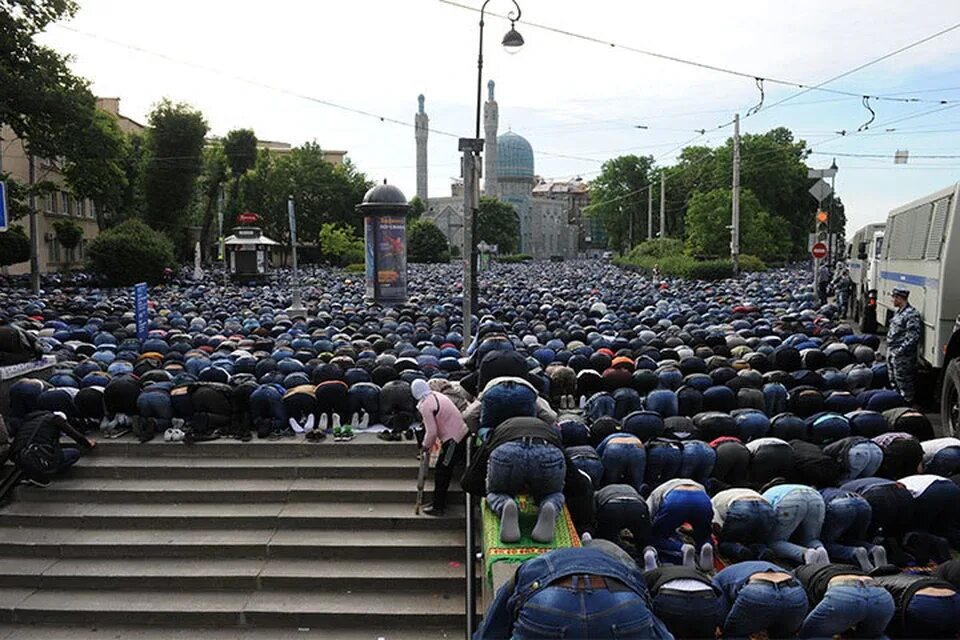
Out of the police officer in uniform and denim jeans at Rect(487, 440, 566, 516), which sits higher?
the police officer in uniform

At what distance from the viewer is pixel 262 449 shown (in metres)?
8.83

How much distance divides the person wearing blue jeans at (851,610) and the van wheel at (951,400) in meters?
5.53

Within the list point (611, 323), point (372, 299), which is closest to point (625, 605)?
point (611, 323)

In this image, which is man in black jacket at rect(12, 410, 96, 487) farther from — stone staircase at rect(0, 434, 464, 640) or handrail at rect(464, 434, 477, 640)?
handrail at rect(464, 434, 477, 640)

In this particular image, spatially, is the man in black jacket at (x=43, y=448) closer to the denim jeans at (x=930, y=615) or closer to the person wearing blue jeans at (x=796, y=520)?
the person wearing blue jeans at (x=796, y=520)

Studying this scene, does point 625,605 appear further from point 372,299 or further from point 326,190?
point 326,190

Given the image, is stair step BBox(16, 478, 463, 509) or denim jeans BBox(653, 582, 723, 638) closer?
denim jeans BBox(653, 582, 723, 638)

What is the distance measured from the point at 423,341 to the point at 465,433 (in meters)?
8.67

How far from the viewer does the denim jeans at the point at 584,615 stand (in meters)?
3.63

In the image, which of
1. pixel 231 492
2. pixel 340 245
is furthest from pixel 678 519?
pixel 340 245

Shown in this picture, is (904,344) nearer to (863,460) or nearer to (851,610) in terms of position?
(863,460)

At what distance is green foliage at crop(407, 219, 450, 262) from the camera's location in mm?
79250

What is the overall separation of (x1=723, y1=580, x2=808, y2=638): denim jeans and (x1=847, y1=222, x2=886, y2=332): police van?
15.1m

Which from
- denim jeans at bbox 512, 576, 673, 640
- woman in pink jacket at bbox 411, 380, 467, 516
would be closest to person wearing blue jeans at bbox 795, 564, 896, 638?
denim jeans at bbox 512, 576, 673, 640
